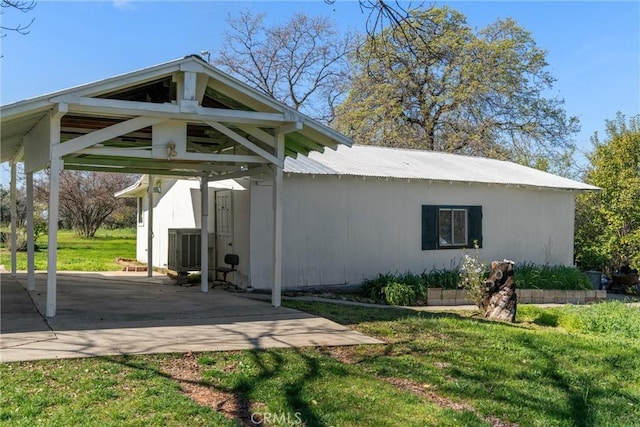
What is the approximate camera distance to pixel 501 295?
10.0 meters

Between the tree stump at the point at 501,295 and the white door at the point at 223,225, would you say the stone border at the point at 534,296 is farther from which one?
the white door at the point at 223,225

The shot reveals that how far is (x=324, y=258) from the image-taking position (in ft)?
42.1

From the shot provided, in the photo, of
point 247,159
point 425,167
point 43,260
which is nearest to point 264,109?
point 247,159

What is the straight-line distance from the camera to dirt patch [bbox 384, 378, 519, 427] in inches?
180

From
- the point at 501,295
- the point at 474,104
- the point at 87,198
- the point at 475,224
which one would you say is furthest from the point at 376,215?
the point at 87,198

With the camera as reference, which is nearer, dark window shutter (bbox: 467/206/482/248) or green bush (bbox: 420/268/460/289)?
green bush (bbox: 420/268/460/289)

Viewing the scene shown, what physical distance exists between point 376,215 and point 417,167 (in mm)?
2372

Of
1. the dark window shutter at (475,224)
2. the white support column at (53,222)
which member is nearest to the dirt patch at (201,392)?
the white support column at (53,222)

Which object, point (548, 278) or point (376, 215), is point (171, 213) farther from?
point (548, 278)

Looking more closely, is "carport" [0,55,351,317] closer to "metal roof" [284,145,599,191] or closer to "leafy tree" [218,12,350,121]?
"metal roof" [284,145,599,191]

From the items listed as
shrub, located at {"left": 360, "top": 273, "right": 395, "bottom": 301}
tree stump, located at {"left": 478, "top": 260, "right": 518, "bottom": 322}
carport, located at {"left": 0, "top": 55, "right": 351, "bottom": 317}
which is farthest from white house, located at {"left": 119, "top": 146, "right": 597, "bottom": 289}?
tree stump, located at {"left": 478, "top": 260, "right": 518, "bottom": 322}

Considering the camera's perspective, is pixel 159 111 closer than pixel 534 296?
Yes

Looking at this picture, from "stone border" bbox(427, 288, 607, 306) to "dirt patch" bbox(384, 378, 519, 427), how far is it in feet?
22.9

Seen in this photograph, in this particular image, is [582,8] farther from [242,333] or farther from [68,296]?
[68,296]
